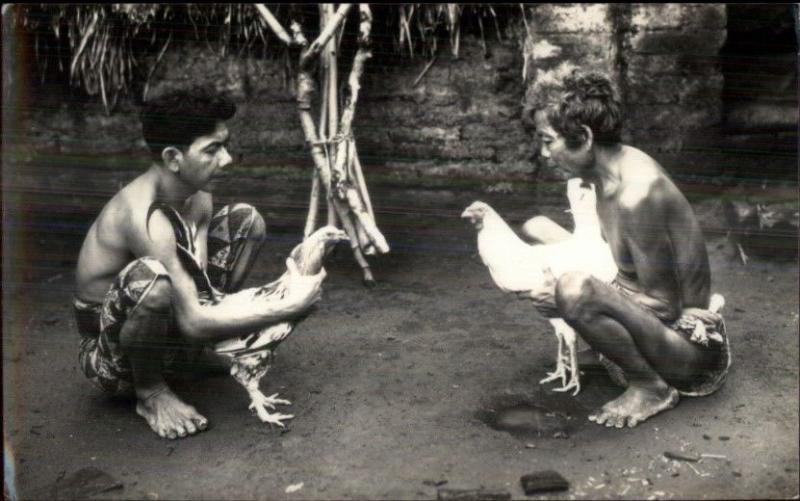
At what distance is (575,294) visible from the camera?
125 inches

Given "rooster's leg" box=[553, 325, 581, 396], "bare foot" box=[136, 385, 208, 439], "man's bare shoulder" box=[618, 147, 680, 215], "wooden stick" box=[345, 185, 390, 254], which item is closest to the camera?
"man's bare shoulder" box=[618, 147, 680, 215]

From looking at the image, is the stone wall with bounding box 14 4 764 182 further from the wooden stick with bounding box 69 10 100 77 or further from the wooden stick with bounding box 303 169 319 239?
the wooden stick with bounding box 303 169 319 239

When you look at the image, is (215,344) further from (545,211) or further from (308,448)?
(545,211)

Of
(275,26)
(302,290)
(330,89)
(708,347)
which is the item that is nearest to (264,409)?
(302,290)

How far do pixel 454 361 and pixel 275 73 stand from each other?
8.27 ft

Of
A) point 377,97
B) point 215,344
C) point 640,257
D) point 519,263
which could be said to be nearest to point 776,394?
point 640,257

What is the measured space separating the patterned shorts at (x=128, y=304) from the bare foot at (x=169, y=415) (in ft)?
0.44

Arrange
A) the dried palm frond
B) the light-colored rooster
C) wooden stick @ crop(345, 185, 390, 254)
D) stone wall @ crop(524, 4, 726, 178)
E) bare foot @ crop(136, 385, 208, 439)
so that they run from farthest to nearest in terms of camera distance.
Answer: the dried palm frond, stone wall @ crop(524, 4, 726, 178), wooden stick @ crop(345, 185, 390, 254), bare foot @ crop(136, 385, 208, 439), the light-colored rooster

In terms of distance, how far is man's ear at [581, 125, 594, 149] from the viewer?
10.5 feet

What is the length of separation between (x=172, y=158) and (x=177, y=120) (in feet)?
0.48

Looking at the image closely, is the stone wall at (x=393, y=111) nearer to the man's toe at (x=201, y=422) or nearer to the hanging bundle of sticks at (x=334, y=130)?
the hanging bundle of sticks at (x=334, y=130)

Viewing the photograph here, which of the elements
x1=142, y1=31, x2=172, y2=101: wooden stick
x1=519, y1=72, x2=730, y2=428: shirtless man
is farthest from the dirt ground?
x1=142, y1=31, x2=172, y2=101: wooden stick

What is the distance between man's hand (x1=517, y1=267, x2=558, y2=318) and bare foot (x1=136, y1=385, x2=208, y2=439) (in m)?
1.38

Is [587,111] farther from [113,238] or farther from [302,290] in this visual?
[113,238]
